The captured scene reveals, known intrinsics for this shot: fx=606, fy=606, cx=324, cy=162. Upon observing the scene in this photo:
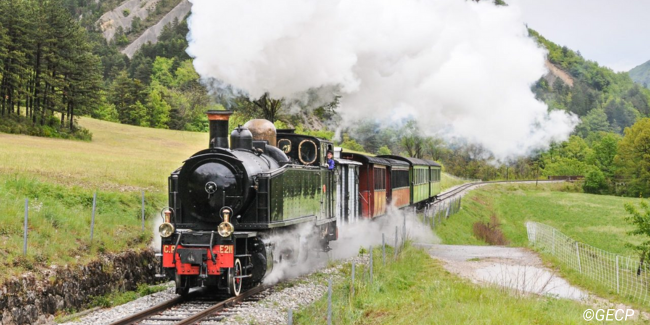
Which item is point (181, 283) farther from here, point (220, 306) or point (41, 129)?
point (41, 129)

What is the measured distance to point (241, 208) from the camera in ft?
35.2

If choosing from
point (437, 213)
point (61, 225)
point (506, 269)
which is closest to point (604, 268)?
point (506, 269)

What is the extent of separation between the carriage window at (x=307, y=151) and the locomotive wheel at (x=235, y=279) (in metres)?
3.97

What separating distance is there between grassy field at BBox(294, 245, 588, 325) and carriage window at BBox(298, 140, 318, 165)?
323cm

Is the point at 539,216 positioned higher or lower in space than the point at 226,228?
lower

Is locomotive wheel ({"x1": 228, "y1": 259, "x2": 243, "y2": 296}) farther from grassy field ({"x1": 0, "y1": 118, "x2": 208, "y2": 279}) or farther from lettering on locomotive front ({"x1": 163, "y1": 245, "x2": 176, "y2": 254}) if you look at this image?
grassy field ({"x1": 0, "y1": 118, "x2": 208, "y2": 279})

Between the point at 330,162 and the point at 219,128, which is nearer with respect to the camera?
the point at 219,128

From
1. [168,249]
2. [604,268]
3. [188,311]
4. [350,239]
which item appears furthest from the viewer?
[350,239]

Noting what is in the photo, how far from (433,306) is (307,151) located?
579 cm

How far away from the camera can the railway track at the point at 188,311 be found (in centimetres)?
871

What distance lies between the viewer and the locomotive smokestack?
442 inches

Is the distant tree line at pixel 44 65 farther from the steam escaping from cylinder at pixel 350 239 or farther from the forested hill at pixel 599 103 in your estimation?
the forested hill at pixel 599 103

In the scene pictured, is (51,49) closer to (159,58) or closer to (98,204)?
(98,204)

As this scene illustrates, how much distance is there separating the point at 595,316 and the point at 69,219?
10.2 meters
